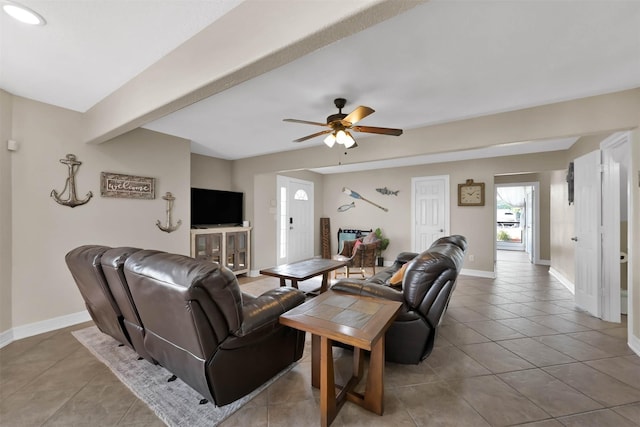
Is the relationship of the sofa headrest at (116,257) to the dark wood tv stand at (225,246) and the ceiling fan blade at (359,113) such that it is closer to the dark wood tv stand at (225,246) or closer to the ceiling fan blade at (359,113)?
the ceiling fan blade at (359,113)

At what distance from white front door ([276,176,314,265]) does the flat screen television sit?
103cm

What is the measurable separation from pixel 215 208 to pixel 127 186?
1519 millimetres

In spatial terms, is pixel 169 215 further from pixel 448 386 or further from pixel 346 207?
pixel 346 207

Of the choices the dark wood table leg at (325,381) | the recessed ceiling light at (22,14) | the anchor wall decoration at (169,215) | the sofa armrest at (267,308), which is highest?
the recessed ceiling light at (22,14)

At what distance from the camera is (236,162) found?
17.2 feet

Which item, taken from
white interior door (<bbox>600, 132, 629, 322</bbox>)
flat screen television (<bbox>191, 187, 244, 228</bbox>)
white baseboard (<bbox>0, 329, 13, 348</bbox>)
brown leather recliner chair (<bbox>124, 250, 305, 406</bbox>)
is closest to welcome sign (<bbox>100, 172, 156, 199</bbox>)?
flat screen television (<bbox>191, 187, 244, 228</bbox>)

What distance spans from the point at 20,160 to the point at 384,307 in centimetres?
370

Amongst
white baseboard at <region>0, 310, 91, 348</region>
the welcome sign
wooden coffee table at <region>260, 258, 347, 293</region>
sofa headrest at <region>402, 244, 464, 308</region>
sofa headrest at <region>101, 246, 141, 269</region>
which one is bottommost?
white baseboard at <region>0, 310, 91, 348</region>

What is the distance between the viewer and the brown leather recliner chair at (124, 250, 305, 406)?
135 cm

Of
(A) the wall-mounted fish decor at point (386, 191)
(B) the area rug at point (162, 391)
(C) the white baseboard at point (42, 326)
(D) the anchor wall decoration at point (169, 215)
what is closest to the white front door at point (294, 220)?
(A) the wall-mounted fish decor at point (386, 191)

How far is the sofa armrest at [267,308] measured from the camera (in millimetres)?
1539

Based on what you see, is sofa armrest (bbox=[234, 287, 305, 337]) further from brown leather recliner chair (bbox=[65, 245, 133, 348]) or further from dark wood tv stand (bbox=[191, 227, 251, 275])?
dark wood tv stand (bbox=[191, 227, 251, 275])

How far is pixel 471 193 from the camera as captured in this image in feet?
17.2

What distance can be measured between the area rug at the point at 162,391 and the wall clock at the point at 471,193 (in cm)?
478
